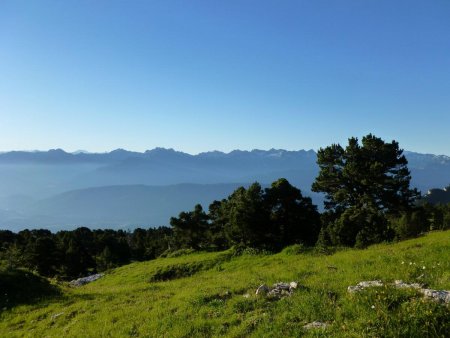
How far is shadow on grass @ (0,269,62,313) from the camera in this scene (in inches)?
829

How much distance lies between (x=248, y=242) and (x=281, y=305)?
38.2 m

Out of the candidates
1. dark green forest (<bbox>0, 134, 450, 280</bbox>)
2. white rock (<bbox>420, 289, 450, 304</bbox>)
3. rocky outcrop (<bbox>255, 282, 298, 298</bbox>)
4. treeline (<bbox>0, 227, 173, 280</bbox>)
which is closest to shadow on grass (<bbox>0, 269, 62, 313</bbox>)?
rocky outcrop (<bbox>255, 282, 298, 298</bbox>)

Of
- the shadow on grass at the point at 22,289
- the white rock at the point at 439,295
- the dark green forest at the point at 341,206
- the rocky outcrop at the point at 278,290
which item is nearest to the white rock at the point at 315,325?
the white rock at the point at 439,295

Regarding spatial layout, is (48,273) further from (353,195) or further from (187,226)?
(353,195)

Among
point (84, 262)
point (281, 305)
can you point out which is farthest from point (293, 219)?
point (84, 262)

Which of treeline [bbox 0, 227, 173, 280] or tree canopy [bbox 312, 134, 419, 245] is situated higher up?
tree canopy [bbox 312, 134, 419, 245]


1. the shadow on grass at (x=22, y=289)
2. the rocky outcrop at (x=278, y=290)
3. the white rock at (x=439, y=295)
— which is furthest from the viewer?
the shadow on grass at (x=22, y=289)

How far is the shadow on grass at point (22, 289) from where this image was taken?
2106 cm

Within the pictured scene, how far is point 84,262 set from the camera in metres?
94.9

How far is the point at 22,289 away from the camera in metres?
23.0

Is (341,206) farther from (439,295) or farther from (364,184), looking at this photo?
(439,295)

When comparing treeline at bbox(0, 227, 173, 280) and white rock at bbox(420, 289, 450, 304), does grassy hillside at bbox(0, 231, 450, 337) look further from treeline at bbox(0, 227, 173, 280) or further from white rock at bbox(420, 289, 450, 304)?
treeline at bbox(0, 227, 173, 280)

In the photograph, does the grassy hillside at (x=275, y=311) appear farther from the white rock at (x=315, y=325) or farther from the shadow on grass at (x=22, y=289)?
the shadow on grass at (x=22, y=289)

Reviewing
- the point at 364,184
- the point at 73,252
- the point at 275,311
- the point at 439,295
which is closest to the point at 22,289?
the point at 275,311
